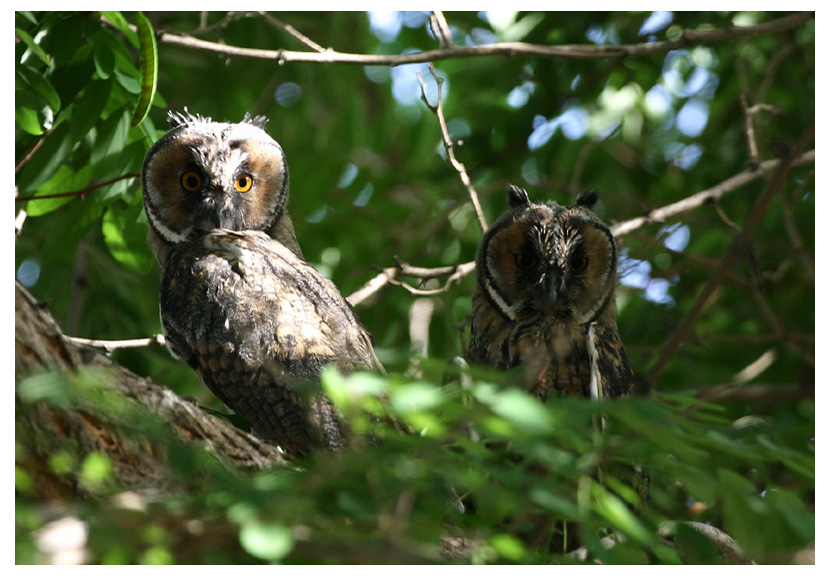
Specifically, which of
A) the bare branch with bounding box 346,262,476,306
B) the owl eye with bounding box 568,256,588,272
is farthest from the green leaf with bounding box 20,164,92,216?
the owl eye with bounding box 568,256,588,272

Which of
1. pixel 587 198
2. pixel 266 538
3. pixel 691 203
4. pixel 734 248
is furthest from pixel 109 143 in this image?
pixel 734 248

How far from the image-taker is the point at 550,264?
2898 millimetres

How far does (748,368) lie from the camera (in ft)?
14.2

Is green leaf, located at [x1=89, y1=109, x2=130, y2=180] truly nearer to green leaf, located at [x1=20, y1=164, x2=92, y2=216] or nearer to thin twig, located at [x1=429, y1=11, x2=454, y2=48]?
green leaf, located at [x1=20, y1=164, x2=92, y2=216]

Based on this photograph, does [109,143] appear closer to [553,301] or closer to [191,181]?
[191,181]

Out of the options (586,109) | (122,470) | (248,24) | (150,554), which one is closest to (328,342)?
(122,470)

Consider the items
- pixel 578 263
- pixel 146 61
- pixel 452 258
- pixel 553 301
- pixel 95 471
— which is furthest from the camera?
pixel 452 258

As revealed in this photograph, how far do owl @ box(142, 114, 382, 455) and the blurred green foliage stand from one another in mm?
182

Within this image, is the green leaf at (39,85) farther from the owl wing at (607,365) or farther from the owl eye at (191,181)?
the owl wing at (607,365)

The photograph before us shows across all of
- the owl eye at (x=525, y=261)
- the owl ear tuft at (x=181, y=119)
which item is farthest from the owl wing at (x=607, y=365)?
the owl ear tuft at (x=181, y=119)

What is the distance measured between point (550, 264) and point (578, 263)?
0.49 feet

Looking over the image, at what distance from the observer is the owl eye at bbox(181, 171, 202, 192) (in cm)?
311

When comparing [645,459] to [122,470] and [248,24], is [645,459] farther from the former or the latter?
[248,24]

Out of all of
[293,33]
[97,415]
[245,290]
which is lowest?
[97,415]
